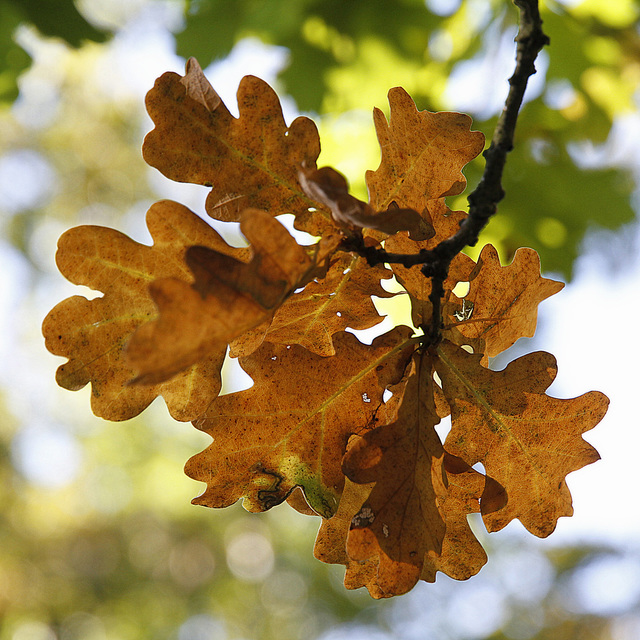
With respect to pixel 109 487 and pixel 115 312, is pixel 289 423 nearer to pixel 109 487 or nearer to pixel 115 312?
pixel 115 312

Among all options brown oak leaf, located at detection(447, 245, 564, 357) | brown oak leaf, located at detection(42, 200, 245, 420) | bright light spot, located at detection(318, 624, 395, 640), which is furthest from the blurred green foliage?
bright light spot, located at detection(318, 624, 395, 640)

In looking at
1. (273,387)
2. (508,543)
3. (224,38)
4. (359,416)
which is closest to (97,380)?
(273,387)

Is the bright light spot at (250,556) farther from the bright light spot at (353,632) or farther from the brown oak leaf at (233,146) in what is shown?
the brown oak leaf at (233,146)

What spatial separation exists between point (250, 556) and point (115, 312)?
7.97 m

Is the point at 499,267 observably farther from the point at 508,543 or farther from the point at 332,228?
the point at 508,543

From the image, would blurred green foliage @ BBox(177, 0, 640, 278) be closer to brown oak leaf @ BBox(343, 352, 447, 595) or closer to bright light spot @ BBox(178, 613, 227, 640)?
brown oak leaf @ BBox(343, 352, 447, 595)

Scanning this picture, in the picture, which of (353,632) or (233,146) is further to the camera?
(353,632)

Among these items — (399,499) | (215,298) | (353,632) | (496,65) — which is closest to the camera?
(215,298)

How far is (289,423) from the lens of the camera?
72cm

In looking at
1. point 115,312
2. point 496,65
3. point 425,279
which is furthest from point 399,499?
point 496,65

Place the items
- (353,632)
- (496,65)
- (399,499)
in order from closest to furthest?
(399,499), (496,65), (353,632)

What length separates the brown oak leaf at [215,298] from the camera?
45 cm

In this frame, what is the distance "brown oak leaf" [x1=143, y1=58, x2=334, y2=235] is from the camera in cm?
68

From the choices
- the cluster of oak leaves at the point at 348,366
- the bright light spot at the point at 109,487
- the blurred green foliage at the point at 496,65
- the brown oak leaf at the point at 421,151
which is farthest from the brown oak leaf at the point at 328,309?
the bright light spot at the point at 109,487
